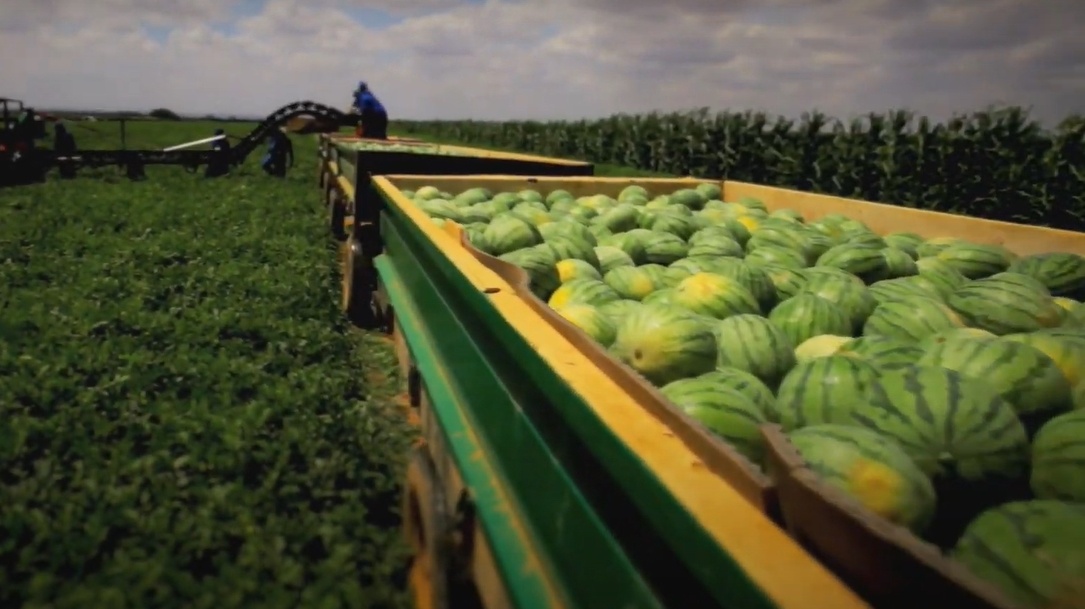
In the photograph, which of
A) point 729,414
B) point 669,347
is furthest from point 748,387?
point 669,347

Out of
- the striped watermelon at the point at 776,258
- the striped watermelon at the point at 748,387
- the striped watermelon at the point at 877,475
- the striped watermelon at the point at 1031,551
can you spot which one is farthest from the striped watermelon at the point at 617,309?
the striped watermelon at the point at 1031,551

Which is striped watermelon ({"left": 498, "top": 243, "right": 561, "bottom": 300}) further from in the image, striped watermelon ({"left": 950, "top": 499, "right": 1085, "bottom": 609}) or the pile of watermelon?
striped watermelon ({"left": 950, "top": 499, "right": 1085, "bottom": 609})

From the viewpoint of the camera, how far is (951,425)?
1570 millimetres

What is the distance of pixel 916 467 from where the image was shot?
1431 millimetres

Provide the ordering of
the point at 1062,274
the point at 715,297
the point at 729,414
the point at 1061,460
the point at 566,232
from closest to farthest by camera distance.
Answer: the point at 1061,460
the point at 729,414
the point at 715,297
the point at 1062,274
the point at 566,232

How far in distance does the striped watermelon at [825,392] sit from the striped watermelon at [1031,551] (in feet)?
1.36

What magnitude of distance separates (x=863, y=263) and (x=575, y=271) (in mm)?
1369

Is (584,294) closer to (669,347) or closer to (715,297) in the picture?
(715,297)

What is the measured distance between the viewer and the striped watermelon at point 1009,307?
2525 millimetres

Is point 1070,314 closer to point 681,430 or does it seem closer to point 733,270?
point 733,270

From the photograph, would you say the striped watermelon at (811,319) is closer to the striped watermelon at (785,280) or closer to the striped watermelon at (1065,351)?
the striped watermelon at (785,280)

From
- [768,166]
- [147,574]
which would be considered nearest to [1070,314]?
[147,574]

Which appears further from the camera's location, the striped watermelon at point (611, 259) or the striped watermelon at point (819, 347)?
the striped watermelon at point (611, 259)

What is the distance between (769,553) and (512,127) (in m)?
49.8
